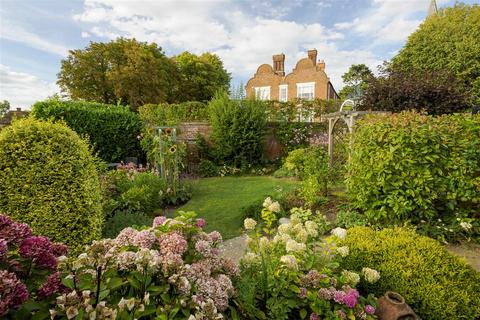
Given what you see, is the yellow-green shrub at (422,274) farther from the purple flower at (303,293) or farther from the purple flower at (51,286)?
the purple flower at (51,286)

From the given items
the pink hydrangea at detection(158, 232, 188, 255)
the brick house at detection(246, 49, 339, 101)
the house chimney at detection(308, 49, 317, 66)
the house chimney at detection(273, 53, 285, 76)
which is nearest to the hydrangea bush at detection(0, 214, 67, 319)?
the pink hydrangea at detection(158, 232, 188, 255)

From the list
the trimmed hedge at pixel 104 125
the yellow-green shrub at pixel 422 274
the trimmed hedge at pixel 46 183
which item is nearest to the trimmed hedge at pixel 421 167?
the yellow-green shrub at pixel 422 274

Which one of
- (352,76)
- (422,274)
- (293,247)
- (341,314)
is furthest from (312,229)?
(352,76)

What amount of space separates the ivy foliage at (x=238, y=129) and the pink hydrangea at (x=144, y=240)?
7914 millimetres

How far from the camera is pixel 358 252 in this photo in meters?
2.30

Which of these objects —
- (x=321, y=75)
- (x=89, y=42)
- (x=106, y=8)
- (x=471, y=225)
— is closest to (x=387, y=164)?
(x=471, y=225)

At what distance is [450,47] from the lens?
583 inches

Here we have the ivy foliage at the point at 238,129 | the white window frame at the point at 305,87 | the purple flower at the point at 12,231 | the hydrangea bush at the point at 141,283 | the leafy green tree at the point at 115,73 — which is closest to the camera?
the hydrangea bush at the point at 141,283

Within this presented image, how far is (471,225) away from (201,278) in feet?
12.8

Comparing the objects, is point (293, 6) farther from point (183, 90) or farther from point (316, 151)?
point (183, 90)

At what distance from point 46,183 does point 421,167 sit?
4.34 meters

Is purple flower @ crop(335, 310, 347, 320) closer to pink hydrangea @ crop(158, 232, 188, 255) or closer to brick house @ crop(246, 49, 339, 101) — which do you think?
pink hydrangea @ crop(158, 232, 188, 255)

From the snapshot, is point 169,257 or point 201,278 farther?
point 201,278

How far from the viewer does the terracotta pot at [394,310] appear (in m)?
1.78
